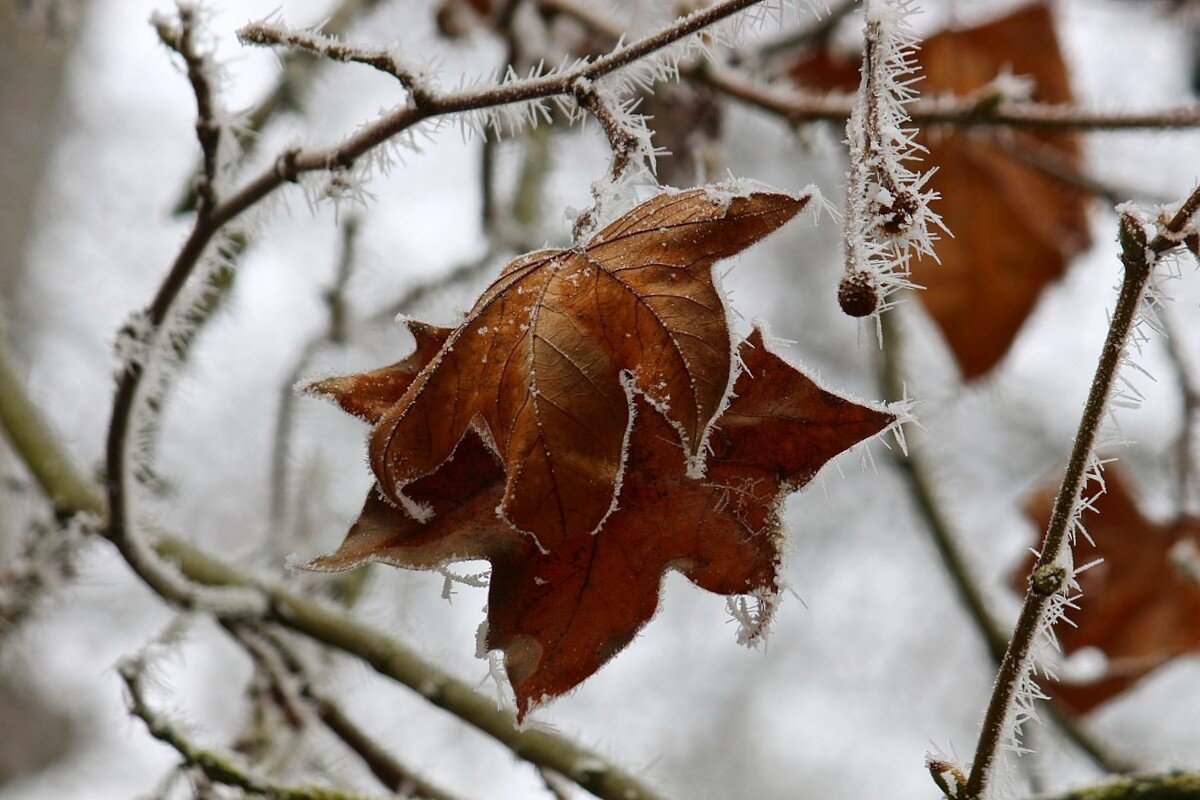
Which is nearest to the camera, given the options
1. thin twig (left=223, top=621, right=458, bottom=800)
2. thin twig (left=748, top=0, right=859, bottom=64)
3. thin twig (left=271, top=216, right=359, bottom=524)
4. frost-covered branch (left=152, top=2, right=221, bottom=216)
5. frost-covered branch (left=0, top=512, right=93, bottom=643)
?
frost-covered branch (left=152, top=2, right=221, bottom=216)

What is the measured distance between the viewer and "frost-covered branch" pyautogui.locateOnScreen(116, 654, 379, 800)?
620mm

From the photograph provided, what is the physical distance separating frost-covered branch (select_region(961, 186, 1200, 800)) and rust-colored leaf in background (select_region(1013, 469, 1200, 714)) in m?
0.91

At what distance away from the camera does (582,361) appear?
0.45 metres

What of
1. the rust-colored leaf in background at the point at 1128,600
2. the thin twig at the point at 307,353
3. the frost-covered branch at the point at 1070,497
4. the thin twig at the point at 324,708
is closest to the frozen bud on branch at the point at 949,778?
the frost-covered branch at the point at 1070,497

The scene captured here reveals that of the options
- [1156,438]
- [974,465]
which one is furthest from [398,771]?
[974,465]

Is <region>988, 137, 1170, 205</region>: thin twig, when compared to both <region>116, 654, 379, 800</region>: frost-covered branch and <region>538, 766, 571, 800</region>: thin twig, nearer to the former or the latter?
<region>538, 766, 571, 800</region>: thin twig

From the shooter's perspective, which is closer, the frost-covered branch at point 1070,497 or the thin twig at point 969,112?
the frost-covered branch at point 1070,497

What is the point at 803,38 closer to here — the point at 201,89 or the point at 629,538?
the point at 201,89

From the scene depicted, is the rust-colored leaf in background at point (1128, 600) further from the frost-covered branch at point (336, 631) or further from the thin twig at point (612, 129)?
the thin twig at point (612, 129)

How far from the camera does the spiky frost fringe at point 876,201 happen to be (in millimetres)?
405

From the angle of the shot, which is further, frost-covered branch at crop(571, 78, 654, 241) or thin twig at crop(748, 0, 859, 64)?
thin twig at crop(748, 0, 859, 64)

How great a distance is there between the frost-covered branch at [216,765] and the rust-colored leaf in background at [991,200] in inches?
41.9

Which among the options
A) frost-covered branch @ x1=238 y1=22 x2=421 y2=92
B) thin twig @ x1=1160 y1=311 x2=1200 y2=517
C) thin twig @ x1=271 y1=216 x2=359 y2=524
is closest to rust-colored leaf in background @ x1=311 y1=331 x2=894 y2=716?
frost-covered branch @ x1=238 y1=22 x2=421 y2=92

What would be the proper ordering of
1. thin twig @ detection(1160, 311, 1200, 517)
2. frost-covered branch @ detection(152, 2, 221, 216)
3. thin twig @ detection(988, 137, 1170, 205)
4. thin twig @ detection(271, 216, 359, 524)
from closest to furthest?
frost-covered branch @ detection(152, 2, 221, 216) → thin twig @ detection(1160, 311, 1200, 517) → thin twig @ detection(988, 137, 1170, 205) → thin twig @ detection(271, 216, 359, 524)
